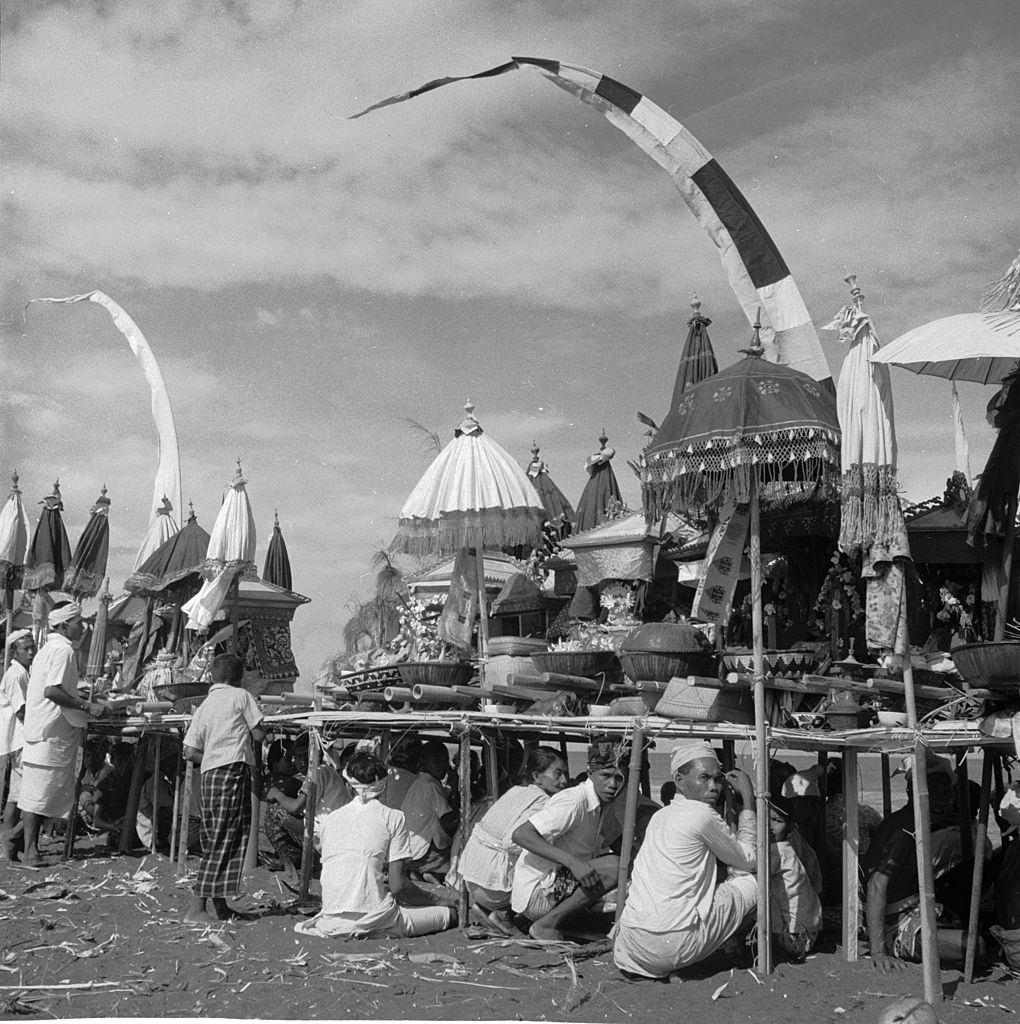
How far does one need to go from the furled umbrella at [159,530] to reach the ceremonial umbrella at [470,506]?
5108 millimetres

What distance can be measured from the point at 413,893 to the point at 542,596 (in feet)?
13.0

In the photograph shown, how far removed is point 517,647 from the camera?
8.18 meters

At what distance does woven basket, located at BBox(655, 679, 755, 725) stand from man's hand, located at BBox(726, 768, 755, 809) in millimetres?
305

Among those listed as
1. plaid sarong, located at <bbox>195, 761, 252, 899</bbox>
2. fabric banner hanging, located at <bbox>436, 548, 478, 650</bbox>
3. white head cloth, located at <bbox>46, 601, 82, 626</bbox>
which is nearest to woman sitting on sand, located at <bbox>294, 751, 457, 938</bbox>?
plaid sarong, located at <bbox>195, 761, 252, 899</bbox>

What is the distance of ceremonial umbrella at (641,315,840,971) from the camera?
6000 mm

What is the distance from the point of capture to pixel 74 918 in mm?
6879

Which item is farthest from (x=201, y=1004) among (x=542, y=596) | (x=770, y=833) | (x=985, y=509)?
(x=542, y=596)

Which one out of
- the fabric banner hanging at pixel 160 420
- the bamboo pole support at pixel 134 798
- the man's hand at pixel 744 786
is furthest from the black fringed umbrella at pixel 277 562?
the man's hand at pixel 744 786

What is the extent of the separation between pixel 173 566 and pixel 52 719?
4434 mm

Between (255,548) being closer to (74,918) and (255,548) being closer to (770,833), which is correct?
(74,918)

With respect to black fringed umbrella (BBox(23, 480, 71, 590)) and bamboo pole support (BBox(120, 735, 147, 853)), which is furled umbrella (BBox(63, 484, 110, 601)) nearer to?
black fringed umbrella (BBox(23, 480, 71, 590))

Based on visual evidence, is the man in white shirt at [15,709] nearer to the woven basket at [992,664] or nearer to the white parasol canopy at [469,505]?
the white parasol canopy at [469,505]

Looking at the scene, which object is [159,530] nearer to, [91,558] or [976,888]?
[91,558]

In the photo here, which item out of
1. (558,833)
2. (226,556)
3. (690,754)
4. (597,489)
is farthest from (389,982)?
(597,489)
